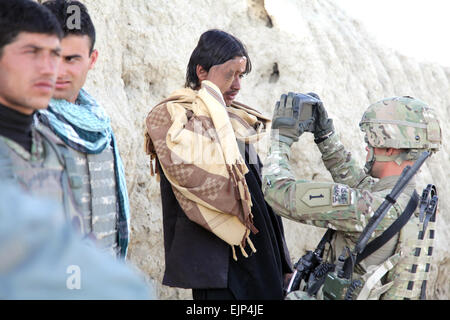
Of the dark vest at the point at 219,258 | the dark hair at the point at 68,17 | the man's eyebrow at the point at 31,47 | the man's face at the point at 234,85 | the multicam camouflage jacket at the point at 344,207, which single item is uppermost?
the dark hair at the point at 68,17

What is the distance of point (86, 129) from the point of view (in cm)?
186

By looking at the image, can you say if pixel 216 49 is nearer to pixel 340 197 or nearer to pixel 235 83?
pixel 235 83

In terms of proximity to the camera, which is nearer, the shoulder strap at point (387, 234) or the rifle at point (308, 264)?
the shoulder strap at point (387, 234)

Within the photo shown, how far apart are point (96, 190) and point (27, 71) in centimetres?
53

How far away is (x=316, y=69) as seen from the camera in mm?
5203

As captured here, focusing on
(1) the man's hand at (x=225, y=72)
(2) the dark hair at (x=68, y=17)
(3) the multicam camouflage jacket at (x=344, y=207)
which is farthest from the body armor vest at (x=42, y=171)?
(1) the man's hand at (x=225, y=72)

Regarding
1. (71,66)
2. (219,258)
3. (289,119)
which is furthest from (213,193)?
(71,66)

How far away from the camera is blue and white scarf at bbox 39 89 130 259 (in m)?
1.77

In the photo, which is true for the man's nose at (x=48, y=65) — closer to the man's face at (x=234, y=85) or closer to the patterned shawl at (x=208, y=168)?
the patterned shawl at (x=208, y=168)

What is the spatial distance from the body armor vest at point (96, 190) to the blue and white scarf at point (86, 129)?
25 mm

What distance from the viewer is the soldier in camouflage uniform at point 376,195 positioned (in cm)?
199

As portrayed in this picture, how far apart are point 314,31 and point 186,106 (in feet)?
10.8

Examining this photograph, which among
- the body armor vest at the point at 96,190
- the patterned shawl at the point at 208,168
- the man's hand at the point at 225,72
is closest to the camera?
the body armor vest at the point at 96,190
